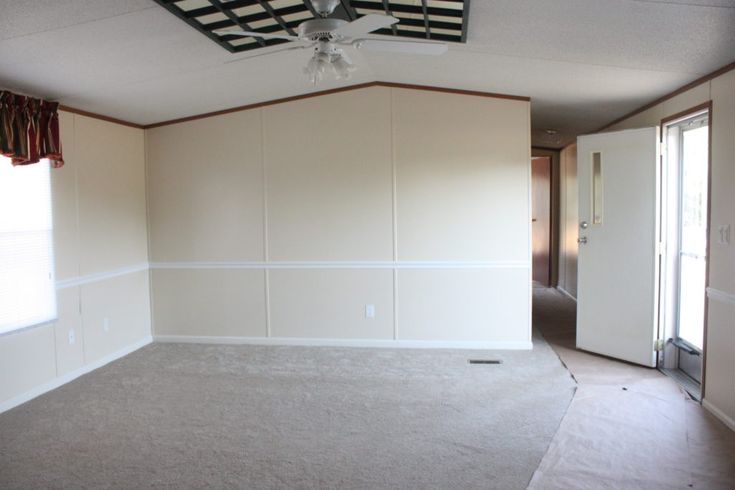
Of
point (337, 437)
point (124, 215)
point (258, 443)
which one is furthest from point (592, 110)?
point (124, 215)

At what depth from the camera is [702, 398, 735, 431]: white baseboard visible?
3.12 metres

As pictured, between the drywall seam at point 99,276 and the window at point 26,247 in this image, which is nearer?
the window at point 26,247

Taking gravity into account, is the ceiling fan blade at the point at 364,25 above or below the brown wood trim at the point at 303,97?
below

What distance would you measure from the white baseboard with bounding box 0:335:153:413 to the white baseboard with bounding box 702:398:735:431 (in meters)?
4.58

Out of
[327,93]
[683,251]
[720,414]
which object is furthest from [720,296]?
[327,93]

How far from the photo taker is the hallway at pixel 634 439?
2.62 meters

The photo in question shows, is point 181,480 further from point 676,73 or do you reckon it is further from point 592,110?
point 592,110

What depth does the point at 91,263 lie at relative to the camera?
14.8ft

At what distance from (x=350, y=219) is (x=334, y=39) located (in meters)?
2.55

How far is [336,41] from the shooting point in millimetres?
2600

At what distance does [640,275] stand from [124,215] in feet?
14.9

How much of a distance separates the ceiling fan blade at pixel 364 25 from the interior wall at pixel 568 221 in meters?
5.22

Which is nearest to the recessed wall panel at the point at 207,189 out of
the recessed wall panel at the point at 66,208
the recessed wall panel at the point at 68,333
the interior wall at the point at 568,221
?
the recessed wall panel at the point at 66,208

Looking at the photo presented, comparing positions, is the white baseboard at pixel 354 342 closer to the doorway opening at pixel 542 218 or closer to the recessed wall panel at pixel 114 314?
the recessed wall panel at pixel 114 314
